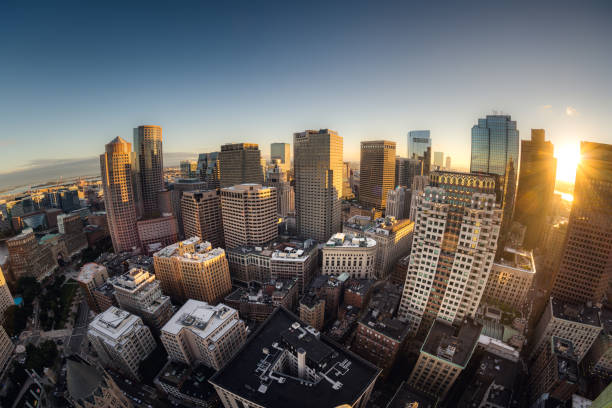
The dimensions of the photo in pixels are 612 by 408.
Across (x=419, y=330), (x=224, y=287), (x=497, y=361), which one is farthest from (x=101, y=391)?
(x=497, y=361)

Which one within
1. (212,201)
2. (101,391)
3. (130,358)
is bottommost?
(130,358)

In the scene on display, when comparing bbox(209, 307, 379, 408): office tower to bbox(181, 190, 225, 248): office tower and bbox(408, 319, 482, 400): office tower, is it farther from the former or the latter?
bbox(181, 190, 225, 248): office tower

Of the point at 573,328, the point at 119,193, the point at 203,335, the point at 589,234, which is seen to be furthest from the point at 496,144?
the point at 119,193

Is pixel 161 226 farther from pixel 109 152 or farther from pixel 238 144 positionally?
pixel 238 144

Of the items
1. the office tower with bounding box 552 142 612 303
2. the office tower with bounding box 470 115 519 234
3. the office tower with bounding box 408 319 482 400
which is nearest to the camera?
the office tower with bounding box 408 319 482 400

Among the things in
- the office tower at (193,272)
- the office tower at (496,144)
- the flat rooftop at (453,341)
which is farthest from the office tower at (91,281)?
the office tower at (496,144)

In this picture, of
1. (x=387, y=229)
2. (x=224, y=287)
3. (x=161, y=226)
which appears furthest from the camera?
(x=161, y=226)

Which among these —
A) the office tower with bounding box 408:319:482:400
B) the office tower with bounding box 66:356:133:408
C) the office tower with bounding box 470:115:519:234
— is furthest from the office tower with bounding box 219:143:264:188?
the office tower with bounding box 470:115:519:234
